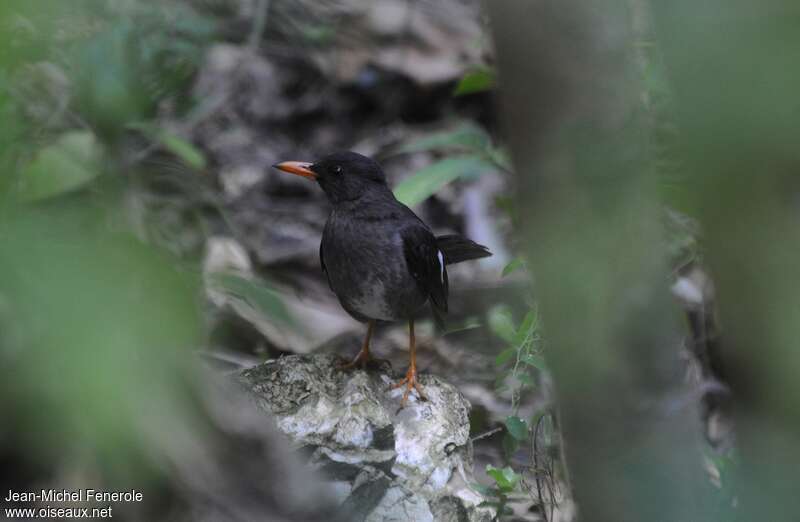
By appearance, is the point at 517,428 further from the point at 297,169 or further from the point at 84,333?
the point at 84,333

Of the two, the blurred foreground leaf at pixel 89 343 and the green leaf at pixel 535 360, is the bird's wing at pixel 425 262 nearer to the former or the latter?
the green leaf at pixel 535 360

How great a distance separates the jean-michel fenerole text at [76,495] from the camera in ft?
2.14

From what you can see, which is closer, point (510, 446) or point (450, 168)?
point (510, 446)

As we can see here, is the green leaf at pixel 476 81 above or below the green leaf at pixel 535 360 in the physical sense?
above

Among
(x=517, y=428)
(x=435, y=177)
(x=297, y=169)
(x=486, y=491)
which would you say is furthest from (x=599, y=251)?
(x=435, y=177)

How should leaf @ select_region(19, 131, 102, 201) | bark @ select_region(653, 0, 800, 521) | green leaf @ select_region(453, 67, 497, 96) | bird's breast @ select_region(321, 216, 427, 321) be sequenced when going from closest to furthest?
bark @ select_region(653, 0, 800, 521) < leaf @ select_region(19, 131, 102, 201) < bird's breast @ select_region(321, 216, 427, 321) < green leaf @ select_region(453, 67, 497, 96)

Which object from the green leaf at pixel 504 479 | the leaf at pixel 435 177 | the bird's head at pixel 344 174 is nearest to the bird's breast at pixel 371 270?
the bird's head at pixel 344 174

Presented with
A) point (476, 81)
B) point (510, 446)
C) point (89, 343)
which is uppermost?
point (89, 343)

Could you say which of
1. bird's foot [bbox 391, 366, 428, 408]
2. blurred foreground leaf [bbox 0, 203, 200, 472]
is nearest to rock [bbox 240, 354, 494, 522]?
bird's foot [bbox 391, 366, 428, 408]

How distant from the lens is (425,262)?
333 centimetres

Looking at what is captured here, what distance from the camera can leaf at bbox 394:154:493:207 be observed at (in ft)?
12.8

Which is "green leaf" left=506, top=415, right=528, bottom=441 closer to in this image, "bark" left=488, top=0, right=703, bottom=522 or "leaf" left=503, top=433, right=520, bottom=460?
"leaf" left=503, top=433, right=520, bottom=460

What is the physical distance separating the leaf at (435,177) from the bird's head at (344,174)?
415 millimetres

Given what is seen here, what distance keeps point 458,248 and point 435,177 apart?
0.49 meters
